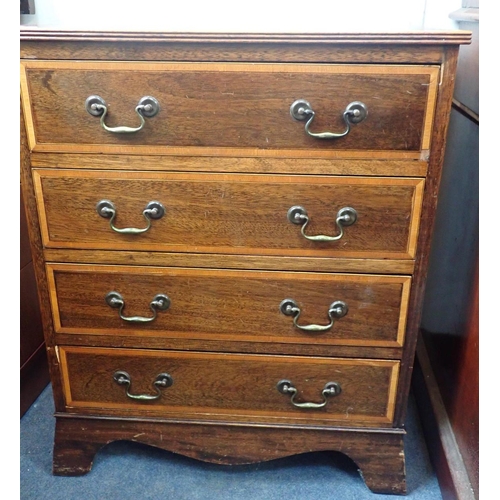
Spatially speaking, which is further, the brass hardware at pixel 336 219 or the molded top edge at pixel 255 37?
the brass hardware at pixel 336 219

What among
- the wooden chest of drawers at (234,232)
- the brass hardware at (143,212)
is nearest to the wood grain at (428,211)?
the wooden chest of drawers at (234,232)

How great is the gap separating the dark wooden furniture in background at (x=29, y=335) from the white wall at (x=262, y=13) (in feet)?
1.84

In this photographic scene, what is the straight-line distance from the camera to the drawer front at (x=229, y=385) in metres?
1.11

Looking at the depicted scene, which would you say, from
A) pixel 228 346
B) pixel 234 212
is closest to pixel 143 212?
pixel 234 212

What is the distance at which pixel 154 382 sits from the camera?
45.1 inches

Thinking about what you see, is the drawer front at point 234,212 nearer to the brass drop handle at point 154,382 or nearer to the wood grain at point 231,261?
the wood grain at point 231,261

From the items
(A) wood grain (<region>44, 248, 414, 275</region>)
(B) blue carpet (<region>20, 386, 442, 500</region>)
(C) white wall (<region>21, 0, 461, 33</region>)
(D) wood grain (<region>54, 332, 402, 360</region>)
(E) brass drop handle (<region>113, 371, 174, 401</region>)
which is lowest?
(B) blue carpet (<region>20, 386, 442, 500</region>)

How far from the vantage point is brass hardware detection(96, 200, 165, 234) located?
3.28 feet

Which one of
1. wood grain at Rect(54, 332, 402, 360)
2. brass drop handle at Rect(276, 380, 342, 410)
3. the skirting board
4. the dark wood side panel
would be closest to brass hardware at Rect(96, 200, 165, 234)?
the dark wood side panel

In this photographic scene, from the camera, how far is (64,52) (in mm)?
916

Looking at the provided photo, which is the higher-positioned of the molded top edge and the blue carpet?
the molded top edge

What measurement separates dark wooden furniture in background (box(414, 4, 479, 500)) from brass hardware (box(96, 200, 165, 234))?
65 cm

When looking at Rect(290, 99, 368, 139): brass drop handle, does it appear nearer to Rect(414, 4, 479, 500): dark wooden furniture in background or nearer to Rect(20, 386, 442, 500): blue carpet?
Rect(414, 4, 479, 500): dark wooden furniture in background
